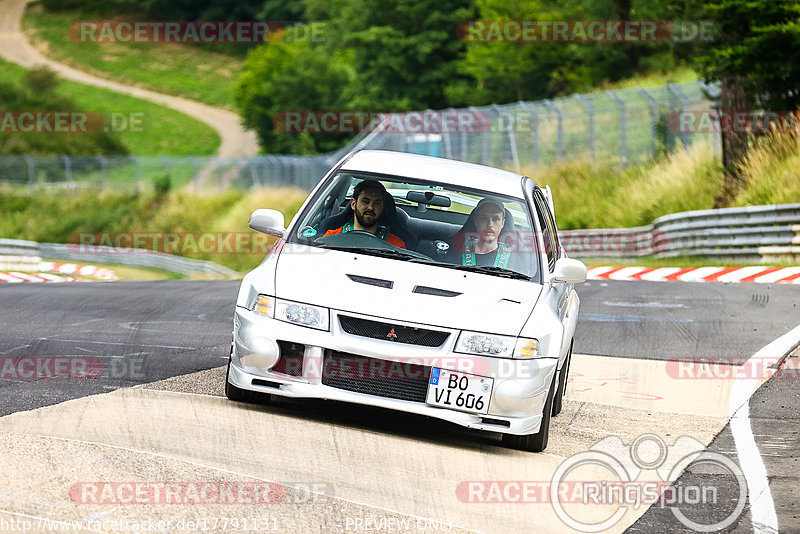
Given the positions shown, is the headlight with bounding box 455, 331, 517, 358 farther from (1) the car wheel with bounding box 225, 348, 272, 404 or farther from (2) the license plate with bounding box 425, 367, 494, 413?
(1) the car wheel with bounding box 225, 348, 272, 404

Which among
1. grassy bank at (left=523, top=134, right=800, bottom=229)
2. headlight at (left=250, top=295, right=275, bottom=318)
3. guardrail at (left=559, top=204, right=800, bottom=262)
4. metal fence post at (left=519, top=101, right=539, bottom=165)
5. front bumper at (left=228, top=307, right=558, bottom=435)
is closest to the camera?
front bumper at (left=228, top=307, right=558, bottom=435)

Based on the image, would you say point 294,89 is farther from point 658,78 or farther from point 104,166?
point 658,78

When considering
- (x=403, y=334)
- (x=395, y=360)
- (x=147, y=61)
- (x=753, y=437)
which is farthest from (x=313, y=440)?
(x=147, y=61)

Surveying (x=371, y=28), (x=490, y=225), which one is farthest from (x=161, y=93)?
(x=490, y=225)

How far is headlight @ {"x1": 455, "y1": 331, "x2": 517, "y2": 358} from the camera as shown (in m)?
6.94

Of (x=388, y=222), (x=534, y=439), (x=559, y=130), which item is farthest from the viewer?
(x=559, y=130)

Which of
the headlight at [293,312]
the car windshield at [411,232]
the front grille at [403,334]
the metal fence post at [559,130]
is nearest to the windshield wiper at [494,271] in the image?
the car windshield at [411,232]

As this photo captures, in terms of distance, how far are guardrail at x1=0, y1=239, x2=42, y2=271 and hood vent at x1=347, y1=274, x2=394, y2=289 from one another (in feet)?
72.5

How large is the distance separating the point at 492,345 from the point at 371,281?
811 millimetres

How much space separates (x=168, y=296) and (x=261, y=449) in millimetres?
9295

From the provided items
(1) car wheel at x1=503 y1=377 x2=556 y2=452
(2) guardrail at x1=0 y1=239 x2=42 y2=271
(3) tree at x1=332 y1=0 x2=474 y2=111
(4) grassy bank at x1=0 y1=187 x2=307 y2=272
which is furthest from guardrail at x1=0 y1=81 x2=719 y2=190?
(3) tree at x1=332 y1=0 x2=474 y2=111

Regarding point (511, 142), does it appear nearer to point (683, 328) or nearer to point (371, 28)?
point (683, 328)

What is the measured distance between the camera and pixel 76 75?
125312mm

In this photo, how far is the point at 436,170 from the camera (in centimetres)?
856
